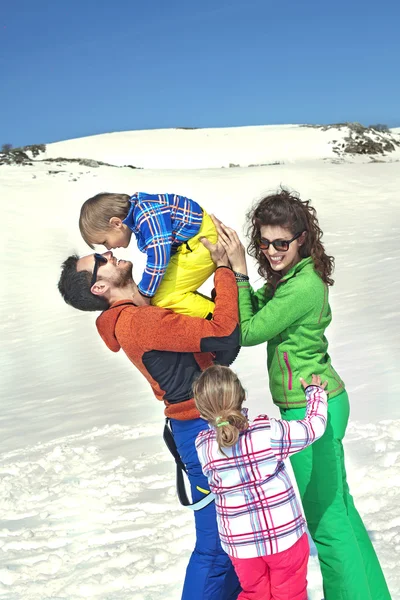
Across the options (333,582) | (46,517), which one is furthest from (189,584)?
(46,517)

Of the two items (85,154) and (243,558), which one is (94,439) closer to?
(243,558)

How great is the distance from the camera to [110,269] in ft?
8.83

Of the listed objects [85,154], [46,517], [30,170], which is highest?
[85,154]

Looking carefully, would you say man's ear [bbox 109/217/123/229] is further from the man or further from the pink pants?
the pink pants

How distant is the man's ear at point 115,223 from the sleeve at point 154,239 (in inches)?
3.8

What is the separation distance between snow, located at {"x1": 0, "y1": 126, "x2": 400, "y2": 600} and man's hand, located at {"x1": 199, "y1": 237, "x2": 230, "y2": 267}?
1798 mm

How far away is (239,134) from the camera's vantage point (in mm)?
43531

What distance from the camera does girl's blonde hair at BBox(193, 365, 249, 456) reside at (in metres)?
2.32

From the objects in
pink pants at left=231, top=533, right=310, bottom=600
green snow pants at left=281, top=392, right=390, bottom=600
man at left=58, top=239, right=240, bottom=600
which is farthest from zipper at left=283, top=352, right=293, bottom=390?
pink pants at left=231, top=533, right=310, bottom=600

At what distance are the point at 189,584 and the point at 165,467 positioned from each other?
8.36ft

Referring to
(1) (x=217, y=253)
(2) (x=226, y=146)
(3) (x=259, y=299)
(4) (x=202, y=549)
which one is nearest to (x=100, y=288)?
(1) (x=217, y=253)

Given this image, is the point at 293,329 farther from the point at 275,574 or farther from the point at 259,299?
the point at 275,574

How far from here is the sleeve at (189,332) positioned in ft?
8.25

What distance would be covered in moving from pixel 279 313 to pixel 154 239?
61cm
